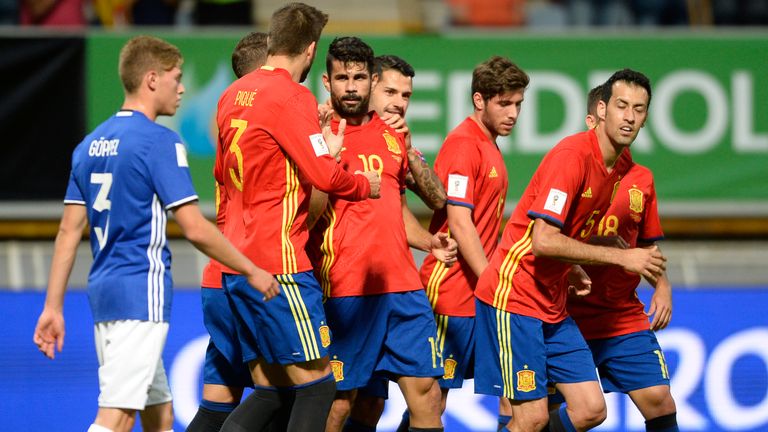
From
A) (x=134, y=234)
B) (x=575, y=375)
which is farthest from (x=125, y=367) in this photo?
(x=575, y=375)

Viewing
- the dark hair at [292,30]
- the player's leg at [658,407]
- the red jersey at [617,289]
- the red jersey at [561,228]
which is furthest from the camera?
the red jersey at [617,289]

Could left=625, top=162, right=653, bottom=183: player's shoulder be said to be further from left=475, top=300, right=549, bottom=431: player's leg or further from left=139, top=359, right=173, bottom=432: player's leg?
left=139, top=359, right=173, bottom=432: player's leg

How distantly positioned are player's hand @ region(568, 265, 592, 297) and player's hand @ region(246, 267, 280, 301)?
1.64 meters

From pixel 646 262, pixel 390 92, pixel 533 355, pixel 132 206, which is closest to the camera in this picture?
pixel 132 206

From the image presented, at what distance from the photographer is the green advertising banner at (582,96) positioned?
9.97 meters

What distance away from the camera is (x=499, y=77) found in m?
6.30

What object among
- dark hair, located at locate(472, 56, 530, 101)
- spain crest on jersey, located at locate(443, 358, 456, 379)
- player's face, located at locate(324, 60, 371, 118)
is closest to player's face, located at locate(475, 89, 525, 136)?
dark hair, located at locate(472, 56, 530, 101)

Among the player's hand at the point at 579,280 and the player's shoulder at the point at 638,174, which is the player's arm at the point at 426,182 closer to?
the player's hand at the point at 579,280

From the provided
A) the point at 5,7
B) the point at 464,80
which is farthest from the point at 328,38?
the point at 5,7

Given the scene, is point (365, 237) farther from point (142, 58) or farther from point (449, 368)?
point (142, 58)

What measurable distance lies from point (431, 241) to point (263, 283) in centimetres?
154

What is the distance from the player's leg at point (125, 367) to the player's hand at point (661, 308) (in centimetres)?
266

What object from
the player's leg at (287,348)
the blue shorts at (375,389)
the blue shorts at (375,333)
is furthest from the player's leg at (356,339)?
the player's leg at (287,348)

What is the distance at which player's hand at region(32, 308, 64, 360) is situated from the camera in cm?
509
